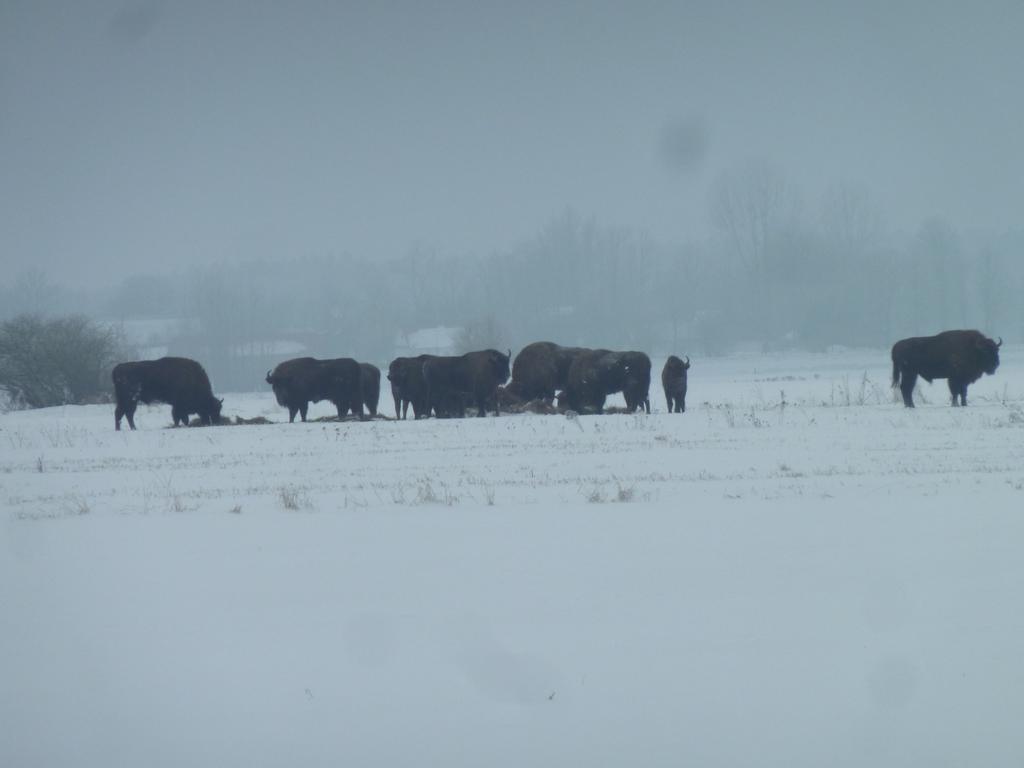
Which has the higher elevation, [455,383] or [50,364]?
[50,364]

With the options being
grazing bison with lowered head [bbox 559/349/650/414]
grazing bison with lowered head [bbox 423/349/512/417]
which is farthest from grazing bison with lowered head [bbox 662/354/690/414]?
grazing bison with lowered head [bbox 423/349/512/417]

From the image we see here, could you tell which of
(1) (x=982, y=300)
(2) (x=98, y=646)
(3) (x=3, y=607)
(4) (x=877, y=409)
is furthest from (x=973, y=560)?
(1) (x=982, y=300)

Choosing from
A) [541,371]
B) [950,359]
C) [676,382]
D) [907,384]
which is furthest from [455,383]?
[950,359]

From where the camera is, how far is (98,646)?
6340 mm

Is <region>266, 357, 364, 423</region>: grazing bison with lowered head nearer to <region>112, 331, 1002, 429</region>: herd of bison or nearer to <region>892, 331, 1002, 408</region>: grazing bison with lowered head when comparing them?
<region>112, 331, 1002, 429</region>: herd of bison

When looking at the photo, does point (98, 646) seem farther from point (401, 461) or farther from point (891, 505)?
point (401, 461)

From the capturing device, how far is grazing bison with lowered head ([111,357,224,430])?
27531 millimetres

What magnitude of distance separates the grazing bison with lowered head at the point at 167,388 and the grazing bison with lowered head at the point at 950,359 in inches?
705

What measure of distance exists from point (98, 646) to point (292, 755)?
2012 mm

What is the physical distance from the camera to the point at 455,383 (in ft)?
91.8

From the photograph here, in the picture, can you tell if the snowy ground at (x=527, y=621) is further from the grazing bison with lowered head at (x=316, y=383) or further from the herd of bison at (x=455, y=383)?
the grazing bison with lowered head at (x=316, y=383)

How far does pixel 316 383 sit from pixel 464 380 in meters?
4.34

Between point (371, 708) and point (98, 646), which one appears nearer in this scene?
point (371, 708)

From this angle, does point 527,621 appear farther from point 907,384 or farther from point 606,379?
point 606,379
